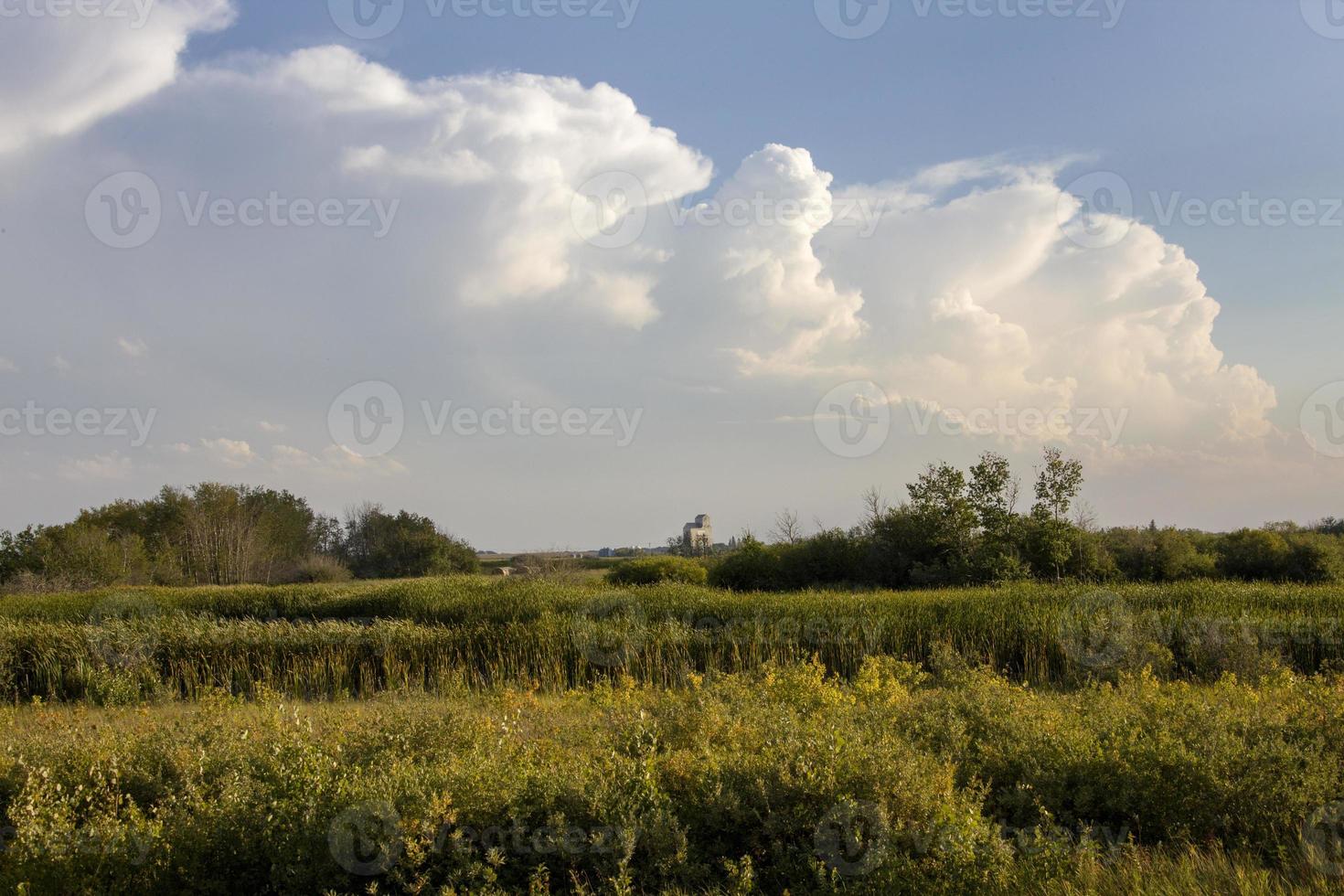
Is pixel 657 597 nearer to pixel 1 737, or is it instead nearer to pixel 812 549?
pixel 812 549

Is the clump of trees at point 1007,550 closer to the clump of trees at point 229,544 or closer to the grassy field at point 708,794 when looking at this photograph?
the grassy field at point 708,794

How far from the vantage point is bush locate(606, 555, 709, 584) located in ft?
82.3

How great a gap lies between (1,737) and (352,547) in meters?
40.7

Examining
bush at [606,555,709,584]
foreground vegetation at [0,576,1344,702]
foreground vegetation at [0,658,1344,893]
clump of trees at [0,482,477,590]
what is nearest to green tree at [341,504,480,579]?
clump of trees at [0,482,477,590]

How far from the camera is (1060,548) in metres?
22.6

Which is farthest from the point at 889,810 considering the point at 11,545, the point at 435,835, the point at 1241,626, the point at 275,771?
the point at 11,545
